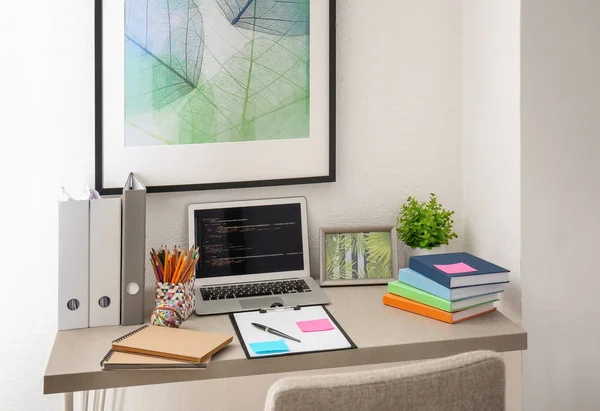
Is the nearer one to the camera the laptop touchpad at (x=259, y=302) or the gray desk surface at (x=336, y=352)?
the gray desk surface at (x=336, y=352)

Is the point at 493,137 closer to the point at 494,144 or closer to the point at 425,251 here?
the point at 494,144

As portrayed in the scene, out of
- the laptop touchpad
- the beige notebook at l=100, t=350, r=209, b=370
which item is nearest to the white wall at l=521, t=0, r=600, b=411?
the laptop touchpad

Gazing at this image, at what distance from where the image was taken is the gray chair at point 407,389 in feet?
3.77

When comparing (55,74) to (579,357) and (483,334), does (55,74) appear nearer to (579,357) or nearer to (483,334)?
(483,334)

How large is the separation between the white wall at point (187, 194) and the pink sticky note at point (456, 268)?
37cm

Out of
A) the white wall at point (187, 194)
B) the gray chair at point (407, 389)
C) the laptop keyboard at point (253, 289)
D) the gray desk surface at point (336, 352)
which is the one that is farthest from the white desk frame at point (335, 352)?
the gray chair at point (407, 389)

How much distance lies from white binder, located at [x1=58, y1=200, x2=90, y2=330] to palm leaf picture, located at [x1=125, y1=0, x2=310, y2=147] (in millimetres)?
301

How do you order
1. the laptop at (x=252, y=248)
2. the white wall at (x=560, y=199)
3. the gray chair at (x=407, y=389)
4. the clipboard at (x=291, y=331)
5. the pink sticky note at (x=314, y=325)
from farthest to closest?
the laptop at (x=252, y=248)
the white wall at (x=560, y=199)
the pink sticky note at (x=314, y=325)
the clipboard at (x=291, y=331)
the gray chair at (x=407, y=389)

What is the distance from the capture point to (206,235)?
206 centimetres

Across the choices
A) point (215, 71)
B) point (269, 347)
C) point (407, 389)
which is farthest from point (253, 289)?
point (407, 389)

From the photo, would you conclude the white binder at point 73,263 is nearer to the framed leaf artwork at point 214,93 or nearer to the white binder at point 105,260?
the white binder at point 105,260

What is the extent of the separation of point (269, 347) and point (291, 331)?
11cm

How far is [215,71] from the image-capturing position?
204 centimetres

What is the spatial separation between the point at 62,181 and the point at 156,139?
0.27 metres
